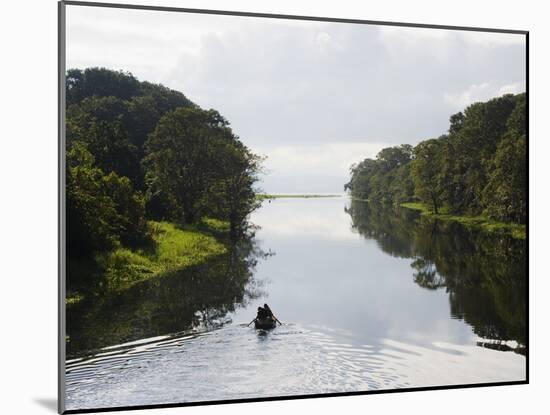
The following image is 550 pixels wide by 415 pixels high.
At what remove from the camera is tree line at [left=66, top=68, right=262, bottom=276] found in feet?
26.6

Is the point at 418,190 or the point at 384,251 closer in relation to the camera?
the point at 384,251

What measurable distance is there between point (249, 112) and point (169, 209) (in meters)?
1.32

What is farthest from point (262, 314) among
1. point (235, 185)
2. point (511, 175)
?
point (511, 175)

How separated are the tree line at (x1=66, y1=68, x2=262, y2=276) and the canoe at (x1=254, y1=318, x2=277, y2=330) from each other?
97 cm

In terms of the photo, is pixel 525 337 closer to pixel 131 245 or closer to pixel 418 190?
pixel 418 190

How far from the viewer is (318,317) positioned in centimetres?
888

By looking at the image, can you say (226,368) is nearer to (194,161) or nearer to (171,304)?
(171,304)

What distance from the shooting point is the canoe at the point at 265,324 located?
862 cm

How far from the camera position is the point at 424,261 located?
30.8 feet

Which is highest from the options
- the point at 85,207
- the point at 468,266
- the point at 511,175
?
the point at 511,175

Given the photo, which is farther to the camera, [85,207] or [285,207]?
[285,207]

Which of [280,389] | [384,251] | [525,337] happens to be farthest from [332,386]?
[525,337]

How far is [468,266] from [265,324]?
97.4 inches

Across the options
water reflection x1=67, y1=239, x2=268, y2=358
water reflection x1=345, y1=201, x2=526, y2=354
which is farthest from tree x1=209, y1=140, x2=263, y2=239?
water reflection x1=345, y1=201, x2=526, y2=354
